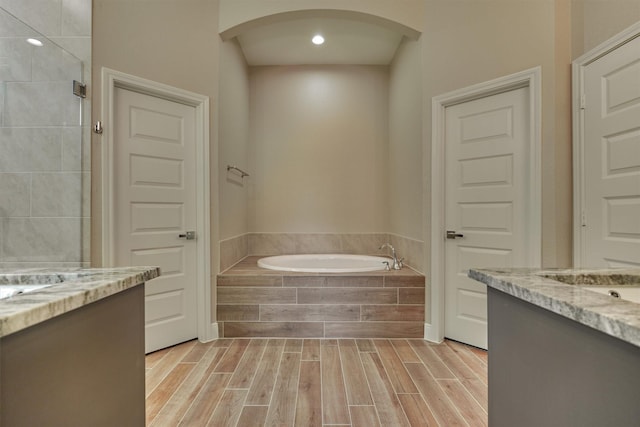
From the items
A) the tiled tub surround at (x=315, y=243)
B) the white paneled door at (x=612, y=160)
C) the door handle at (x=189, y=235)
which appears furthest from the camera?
the tiled tub surround at (x=315, y=243)

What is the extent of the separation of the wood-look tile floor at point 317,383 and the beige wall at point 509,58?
2.59 feet

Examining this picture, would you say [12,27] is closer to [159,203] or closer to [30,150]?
[30,150]

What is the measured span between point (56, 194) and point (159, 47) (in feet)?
4.05

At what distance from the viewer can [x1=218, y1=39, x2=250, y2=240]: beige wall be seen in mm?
2773

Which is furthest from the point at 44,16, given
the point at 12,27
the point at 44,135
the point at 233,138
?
the point at 233,138

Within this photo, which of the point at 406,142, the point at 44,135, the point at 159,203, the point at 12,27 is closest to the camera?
the point at 12,27

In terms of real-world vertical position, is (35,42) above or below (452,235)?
above

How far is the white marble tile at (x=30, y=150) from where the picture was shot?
1.80m

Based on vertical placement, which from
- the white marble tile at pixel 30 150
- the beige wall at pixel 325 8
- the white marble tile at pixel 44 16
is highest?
the beige wall at pixel 325 8

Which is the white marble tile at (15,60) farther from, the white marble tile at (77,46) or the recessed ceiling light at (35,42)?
the white marble tile at (77,46)

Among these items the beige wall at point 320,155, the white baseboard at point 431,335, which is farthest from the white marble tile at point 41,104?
the white baseboard at point 431,335

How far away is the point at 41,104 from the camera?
187 centimetres

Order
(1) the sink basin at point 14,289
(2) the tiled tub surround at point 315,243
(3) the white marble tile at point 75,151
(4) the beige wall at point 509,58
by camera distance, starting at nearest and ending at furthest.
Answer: (1) the sink basin at point 14,289
(3) the white marble tile at point 75,151
(4) the beige wall at point 509,58
(2) the tiled tub surround at point 315,243

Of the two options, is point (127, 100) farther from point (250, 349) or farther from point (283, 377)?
point (283, 377)
